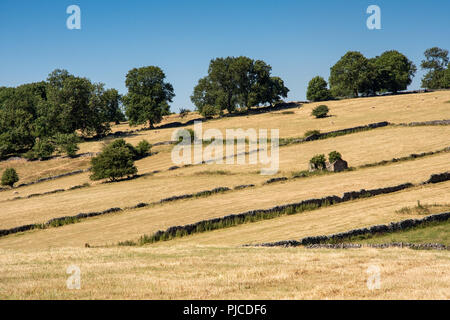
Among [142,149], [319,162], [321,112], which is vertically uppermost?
[321,112]

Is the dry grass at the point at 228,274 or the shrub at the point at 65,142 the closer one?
the dry grass at the point at 228,274

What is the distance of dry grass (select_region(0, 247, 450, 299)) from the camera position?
13.1 m

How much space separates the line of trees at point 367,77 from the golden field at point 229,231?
185ft

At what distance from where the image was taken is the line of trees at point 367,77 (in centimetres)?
13600

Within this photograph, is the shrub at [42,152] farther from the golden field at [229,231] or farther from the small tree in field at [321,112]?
the small tree in field at [321,112]

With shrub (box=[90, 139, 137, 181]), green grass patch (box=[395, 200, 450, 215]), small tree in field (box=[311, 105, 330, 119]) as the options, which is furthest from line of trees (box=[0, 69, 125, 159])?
green grass patch (box=[395, 200, 450, 215])

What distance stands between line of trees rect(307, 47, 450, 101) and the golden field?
185 ft

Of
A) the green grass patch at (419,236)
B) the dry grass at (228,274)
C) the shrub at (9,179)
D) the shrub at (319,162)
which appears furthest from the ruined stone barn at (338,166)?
the shrub at (9,179)

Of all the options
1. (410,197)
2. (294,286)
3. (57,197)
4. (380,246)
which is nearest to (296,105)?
(57,197)

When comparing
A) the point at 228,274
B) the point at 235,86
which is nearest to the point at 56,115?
the point at 235,86

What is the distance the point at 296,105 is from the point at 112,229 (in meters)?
106

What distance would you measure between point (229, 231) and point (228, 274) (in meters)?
15.0

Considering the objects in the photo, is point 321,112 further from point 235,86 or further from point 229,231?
point 229,231

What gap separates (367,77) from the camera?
134500mm
